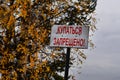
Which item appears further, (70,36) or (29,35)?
(29,35)

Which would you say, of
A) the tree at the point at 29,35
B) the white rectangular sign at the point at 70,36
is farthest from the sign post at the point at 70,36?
the tree at the point at 29,35

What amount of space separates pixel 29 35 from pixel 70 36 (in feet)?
33.1

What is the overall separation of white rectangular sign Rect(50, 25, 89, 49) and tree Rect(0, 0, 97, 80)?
29.2 ft

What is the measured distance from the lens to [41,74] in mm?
19984

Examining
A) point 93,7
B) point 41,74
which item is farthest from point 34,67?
point 93,7

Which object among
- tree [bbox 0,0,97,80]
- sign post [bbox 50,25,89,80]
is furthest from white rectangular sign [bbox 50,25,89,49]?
tree [bbox 0,0,97,80]

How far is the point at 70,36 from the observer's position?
32.1ft

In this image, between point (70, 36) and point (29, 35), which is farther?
point (29, 35)

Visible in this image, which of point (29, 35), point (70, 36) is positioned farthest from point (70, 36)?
point (29, 35)

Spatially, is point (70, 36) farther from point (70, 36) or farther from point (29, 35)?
point (29, 35)

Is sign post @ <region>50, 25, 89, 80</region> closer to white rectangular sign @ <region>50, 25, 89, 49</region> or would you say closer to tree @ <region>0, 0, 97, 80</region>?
white rectangular sign @ <region>50, 25, 89, 49</region>

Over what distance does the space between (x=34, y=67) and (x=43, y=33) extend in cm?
177

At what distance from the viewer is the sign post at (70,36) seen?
956 cm

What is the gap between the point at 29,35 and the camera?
19.7 metres
